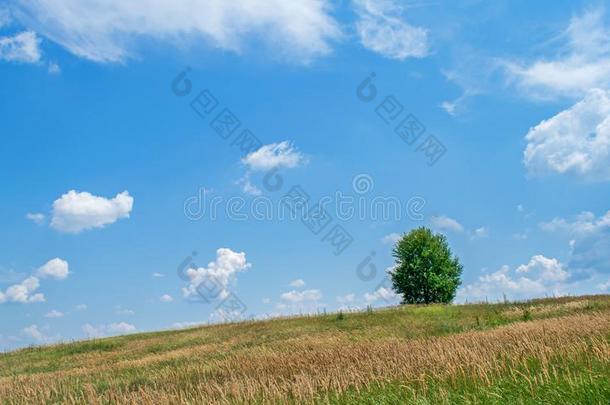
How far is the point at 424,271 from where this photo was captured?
5803 centimetres

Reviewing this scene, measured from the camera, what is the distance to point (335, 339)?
2200cm

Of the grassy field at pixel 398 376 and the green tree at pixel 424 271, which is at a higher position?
the green tree at pixel 424 271

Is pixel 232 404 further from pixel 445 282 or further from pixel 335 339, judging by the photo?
pixel 445 282

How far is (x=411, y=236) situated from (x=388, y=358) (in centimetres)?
4912

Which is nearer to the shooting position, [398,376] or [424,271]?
[398,376]

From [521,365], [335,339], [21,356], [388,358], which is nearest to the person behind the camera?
[521,365]

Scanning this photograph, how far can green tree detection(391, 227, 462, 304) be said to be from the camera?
57.6m

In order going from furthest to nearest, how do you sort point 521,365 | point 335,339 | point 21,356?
point 21,356, point 335,339, point 521,365

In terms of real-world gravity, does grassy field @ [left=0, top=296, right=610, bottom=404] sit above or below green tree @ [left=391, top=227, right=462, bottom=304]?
below

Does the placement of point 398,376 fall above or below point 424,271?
below

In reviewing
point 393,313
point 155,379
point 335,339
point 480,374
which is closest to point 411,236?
point 393,313

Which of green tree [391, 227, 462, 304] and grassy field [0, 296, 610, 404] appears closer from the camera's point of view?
grassy field [0, 296, 610, 404]

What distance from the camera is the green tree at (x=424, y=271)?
A: 57.6 m

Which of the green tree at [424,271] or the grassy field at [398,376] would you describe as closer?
the grassy field at [398,376]
